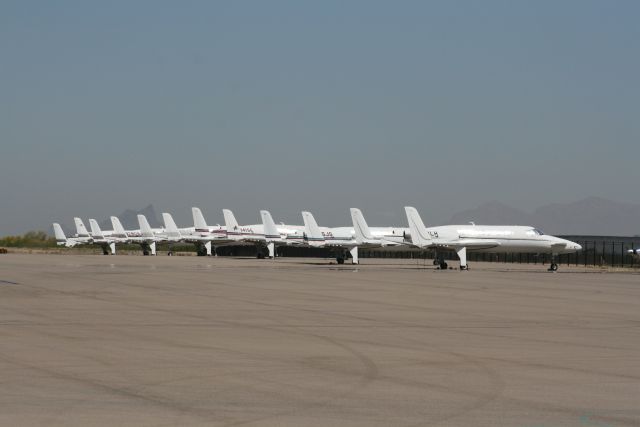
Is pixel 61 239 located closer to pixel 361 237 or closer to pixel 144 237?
pixel 144 237

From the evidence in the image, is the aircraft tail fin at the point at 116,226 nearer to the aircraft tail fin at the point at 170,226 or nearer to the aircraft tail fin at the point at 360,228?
the aircraft tail fin at the point at 170,226

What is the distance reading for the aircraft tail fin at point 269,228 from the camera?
4126 inches

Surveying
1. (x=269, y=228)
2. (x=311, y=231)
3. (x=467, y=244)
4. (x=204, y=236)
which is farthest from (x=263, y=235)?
(x=467, y=244)

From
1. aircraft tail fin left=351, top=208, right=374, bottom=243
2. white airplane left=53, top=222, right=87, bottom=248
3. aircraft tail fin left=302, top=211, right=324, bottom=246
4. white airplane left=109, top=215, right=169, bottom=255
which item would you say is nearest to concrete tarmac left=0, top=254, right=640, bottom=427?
aircraft tail fin left=351, top=208, right=374, bottom=243

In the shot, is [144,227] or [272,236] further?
[144,227]

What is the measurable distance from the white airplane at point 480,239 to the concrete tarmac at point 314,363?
4058cm

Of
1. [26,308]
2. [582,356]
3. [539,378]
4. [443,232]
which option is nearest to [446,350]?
[582,356]

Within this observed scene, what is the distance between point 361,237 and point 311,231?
8.18 m

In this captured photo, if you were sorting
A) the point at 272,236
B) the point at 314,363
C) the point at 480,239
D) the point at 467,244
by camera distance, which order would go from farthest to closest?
1. the point at 272,236
2. the point at 480,239
3. the point at 467,244
4. the point at 314,363

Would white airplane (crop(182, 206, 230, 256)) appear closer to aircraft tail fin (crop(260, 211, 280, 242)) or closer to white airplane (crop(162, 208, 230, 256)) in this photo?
white airplane (crop(162, 208, 230, 256))

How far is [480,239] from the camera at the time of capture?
2781 inches

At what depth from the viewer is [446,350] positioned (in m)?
15.6

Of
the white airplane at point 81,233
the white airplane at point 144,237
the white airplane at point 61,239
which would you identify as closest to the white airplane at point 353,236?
the white airplane at point 144,237

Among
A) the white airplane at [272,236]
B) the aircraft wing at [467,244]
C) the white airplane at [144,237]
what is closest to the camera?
the aircraft wing at [467,244]
